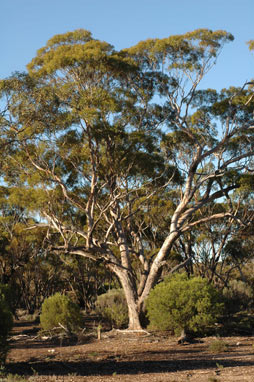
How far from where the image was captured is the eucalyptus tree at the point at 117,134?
16.6 meters

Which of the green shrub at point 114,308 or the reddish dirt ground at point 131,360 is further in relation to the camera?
the green shrub at point 114,308

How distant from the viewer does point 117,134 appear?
17156 mm

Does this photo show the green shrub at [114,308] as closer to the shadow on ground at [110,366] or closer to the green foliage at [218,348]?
the green foliage at [218,348]

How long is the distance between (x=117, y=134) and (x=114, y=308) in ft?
24.7

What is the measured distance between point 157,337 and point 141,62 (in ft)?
37.5

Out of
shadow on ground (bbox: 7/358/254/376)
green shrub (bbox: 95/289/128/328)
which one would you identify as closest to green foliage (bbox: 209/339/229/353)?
shadow on ground (bbox: 7/358/254/376)

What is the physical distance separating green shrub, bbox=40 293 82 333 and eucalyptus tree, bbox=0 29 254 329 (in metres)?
1.94

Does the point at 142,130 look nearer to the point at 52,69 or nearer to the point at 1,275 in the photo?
A: the point at 52,69

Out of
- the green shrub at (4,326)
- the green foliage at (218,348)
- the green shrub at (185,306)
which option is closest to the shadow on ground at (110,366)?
the green shrub at (4,326)

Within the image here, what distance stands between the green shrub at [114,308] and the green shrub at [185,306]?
4.20m

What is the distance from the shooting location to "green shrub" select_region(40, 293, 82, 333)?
1609cm

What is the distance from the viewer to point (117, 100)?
1761 centimetres

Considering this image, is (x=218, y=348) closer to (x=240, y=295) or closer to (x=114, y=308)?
(x=114, y=308)

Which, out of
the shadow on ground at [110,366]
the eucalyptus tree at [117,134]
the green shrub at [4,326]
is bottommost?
the shadow on ground at [110,366]
